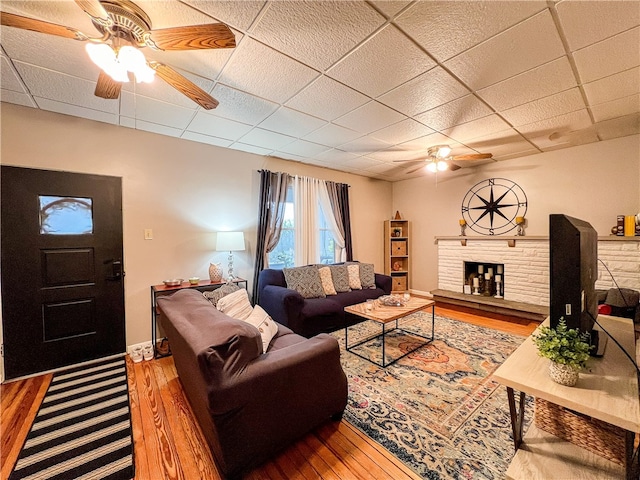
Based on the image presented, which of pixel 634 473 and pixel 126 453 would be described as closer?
pixel 634 473

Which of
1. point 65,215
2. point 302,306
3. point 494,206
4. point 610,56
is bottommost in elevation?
point 302,306

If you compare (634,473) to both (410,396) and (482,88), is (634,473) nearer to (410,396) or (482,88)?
(410,396)

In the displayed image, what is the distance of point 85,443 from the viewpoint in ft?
5.47

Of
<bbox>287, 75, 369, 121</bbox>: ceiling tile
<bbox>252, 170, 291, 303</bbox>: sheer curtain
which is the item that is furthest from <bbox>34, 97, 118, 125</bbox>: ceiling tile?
<bbox>287, 75, 369, 121</bbox>: ceiling tile

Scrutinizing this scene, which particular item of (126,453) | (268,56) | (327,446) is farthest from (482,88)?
(126,453)

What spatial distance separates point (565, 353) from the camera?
3.63 ft

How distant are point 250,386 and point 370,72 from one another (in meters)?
2.26

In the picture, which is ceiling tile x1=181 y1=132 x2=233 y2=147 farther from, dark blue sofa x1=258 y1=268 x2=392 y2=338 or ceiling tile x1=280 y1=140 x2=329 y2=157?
dark blue sofa x1=258 y1=268 x2=392 y2=338

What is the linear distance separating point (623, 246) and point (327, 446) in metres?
4.35

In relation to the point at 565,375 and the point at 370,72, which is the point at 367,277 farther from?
the point at 565,375

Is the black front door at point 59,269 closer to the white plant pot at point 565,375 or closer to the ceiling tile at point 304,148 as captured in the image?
the ceiling tile at point 304,148

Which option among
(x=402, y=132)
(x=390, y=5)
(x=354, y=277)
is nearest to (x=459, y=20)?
(x=390, y=5)

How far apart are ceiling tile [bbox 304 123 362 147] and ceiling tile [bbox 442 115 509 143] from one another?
1144 mm

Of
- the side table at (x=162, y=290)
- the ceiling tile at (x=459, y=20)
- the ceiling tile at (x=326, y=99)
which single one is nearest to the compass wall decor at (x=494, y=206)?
the ceiling tile at (x=326, y=99)
